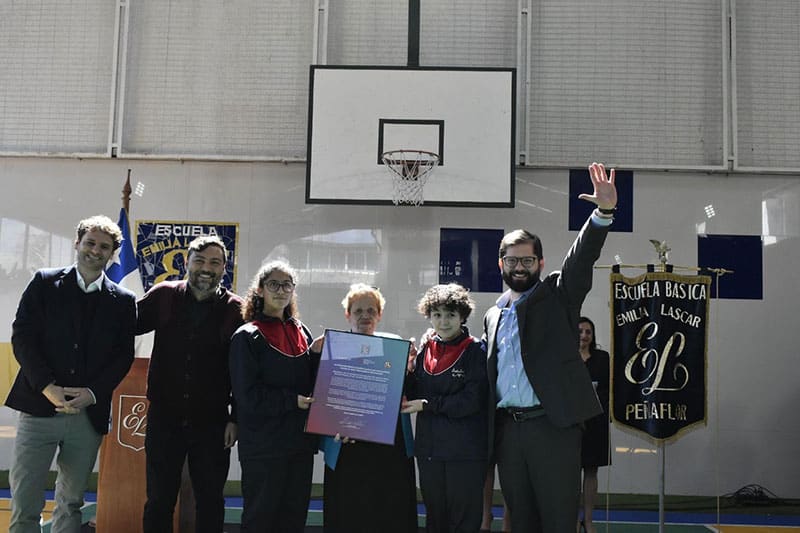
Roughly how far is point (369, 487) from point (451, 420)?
49cm

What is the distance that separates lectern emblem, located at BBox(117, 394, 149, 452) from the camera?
13.4 feet

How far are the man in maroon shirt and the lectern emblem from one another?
733mm

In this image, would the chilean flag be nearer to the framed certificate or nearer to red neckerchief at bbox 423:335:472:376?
the framed certificate

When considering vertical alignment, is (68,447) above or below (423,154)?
below

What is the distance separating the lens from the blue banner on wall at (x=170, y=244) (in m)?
6.38

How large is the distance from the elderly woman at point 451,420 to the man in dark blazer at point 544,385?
0.10m

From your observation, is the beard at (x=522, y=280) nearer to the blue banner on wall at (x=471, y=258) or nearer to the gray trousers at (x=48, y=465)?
the gray trousers at (x=48, y=465)

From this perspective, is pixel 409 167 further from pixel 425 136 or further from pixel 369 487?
pixel 369 487

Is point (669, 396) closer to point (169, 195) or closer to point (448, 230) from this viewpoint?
point (448, 230)

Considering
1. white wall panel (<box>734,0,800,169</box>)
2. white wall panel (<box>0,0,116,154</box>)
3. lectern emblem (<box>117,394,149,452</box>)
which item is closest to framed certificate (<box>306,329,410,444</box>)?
lectern emblem (<box>117,394,149,452</box>)

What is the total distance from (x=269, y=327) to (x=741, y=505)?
15.0ft

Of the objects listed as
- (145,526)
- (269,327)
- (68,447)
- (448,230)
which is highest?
(448,230)

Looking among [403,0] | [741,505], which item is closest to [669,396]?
[741,505]

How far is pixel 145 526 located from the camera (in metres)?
3.35
